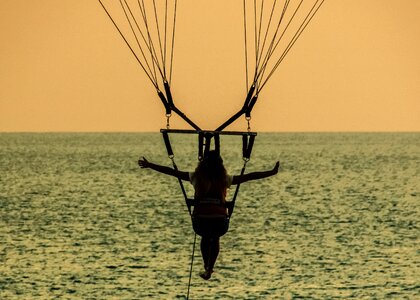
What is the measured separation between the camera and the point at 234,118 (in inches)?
821

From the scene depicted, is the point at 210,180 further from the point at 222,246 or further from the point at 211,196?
the point at 222,246

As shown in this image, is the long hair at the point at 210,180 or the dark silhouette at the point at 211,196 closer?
the dark silhouette at the point at 211,196

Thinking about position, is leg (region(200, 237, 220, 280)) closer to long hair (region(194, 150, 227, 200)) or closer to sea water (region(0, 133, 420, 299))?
long hair (region(194, 150, 227, 200))

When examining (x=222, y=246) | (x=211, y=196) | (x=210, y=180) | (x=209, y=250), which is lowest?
(x=222, y=246)

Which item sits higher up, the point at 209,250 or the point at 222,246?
the point at 209,250

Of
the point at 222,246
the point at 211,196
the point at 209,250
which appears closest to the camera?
the point at 211,196

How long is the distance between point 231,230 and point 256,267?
19656 millimetres

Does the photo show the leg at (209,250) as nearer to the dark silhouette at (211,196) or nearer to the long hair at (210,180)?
the dark silhouette at (211,196)

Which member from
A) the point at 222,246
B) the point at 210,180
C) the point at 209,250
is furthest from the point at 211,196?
Result: the point at 222,246

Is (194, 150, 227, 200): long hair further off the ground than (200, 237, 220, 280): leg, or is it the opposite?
(194, 150, 227, 200): long hair

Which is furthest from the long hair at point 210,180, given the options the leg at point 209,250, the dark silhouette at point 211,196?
the leg at point 209,250

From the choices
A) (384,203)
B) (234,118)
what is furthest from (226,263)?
(384,203)

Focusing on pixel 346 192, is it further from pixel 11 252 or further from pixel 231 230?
pixel 11 252

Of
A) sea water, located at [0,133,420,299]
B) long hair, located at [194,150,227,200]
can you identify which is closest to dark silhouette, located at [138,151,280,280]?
long hair, located at [194,150,227,200]
